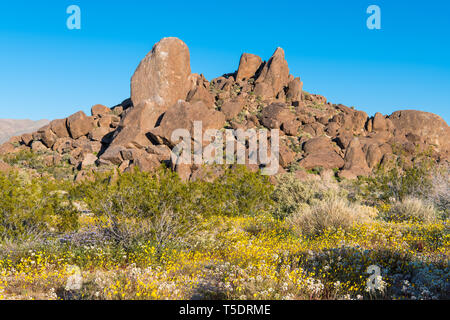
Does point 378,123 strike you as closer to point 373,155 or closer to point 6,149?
point 373,155

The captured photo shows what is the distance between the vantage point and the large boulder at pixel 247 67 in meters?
55.7

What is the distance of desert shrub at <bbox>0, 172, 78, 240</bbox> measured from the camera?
7.12 m

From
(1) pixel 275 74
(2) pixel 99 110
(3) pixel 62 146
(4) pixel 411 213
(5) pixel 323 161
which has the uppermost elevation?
(1) pixel 275 74

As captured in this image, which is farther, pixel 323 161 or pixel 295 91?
pixel 295 91

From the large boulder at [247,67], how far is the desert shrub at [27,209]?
165 feet

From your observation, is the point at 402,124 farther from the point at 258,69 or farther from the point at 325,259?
the point at 325,259

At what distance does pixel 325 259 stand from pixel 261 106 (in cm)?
4287

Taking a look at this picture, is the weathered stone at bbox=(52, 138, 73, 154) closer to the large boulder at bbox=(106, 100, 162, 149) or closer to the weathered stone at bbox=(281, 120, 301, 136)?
the large boulder at bbox=(106, 100, 162, 149)

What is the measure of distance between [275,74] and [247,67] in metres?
6.60

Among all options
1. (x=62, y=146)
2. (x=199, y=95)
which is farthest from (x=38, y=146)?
(x=199, y=95)

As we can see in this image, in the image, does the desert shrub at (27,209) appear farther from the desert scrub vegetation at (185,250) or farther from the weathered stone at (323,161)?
the weathered stone at (323,161)

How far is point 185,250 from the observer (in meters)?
6.88

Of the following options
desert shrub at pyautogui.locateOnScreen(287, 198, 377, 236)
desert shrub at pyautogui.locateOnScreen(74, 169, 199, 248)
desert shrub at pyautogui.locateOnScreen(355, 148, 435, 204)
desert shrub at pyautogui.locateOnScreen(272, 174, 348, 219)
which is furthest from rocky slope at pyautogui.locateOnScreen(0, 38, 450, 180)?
desert shrub at pyautogui.locateOnScreen(74, 169, 199, 248)

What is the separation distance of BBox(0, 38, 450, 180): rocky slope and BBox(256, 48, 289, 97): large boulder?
0.53ft
